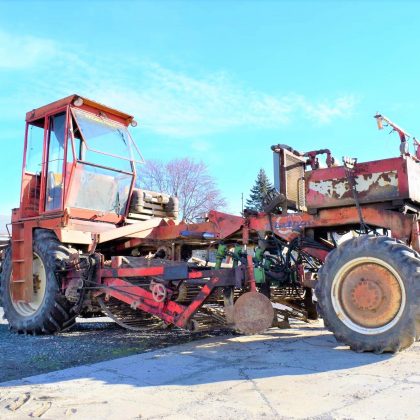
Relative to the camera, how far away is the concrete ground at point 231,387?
3.46 metres

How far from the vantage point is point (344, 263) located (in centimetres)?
516

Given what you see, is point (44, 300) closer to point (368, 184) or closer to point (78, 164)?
point (78, 164)

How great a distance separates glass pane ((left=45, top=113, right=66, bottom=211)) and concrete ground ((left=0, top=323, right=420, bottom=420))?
3.59 metres

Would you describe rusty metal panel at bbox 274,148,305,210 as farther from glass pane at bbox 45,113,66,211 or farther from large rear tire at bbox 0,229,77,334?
glass pane at bbox 45,113,66,211

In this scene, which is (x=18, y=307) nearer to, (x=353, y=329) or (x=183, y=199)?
(x=353, y=329)

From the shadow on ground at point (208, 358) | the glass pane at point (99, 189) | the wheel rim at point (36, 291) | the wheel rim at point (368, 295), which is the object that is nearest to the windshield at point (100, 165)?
the glass pane at point (99, 189)

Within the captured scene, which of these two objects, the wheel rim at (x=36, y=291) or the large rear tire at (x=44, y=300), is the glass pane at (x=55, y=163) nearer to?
the large rear tire at (x=44, y=300)

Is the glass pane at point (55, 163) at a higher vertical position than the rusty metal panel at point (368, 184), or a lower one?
higher

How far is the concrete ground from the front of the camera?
3.46 metres

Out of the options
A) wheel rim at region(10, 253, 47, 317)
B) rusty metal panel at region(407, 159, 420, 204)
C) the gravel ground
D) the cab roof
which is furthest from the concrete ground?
the cab roof

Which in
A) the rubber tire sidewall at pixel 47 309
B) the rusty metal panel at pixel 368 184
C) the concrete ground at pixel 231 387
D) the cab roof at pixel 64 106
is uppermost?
the cab roof at pixel 64 106

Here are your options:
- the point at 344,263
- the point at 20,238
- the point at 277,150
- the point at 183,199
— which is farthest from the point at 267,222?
the point at 183,199

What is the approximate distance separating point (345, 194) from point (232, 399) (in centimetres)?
297

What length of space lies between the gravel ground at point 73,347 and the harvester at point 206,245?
1.02 ft
